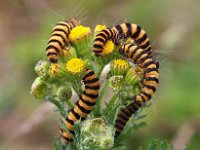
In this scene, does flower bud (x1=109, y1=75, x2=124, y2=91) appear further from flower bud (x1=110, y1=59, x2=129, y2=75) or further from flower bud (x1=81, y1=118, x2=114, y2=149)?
flower bud (x1=81, y1=118, x2=114, y2=149)

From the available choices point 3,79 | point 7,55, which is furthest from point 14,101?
point 7,55

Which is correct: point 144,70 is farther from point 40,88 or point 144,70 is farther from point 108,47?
point 40,88

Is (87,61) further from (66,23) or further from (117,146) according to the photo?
(117,146)

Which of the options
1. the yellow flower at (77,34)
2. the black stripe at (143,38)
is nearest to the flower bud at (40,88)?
the yellow flower at (77,34)

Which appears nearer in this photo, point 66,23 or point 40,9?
point 66,23

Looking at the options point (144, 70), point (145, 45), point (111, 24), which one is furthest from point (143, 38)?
point (111, 24)

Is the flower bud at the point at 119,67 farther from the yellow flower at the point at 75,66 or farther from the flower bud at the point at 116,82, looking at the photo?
the yellow flower at the point at 75,66
